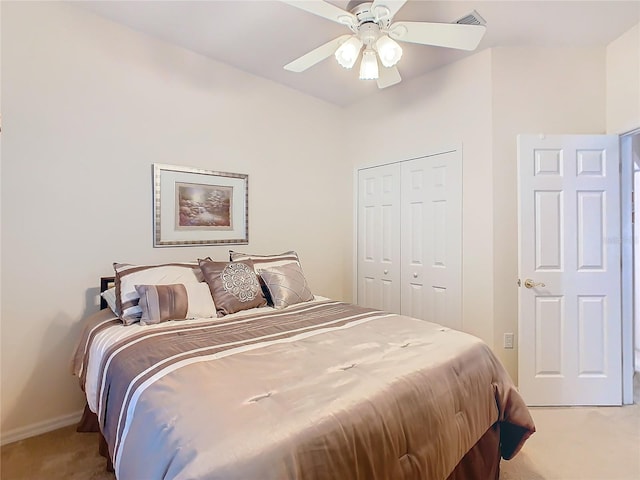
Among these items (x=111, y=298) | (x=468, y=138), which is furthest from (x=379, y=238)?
(x=111, y=298)

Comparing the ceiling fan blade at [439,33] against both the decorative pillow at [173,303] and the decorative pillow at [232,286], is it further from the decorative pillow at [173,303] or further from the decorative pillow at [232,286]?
the decorative pillow at [173,303]

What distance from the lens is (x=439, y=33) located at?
1.81m

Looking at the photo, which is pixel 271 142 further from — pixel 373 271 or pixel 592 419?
pixel 592 419

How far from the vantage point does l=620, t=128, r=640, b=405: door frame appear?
2514mm

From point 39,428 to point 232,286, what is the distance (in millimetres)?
1506

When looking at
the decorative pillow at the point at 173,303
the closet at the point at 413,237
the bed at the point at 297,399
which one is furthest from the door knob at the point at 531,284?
the decorative pillow at the point at 173,303

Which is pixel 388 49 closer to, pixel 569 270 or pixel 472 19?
pixel 472 19

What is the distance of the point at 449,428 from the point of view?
1.33 meters

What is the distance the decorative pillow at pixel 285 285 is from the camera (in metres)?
2.39

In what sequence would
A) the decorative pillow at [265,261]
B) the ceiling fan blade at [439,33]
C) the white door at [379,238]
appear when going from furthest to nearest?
the white door at [379,238] < the decorative pillow at [265,261] < the ceiling fan blade at [439,33]

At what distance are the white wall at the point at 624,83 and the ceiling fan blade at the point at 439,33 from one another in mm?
1494

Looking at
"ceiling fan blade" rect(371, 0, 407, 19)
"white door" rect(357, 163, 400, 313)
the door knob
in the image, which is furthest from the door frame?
"ceiling fan blade" rect(371, 0, 407, 19)

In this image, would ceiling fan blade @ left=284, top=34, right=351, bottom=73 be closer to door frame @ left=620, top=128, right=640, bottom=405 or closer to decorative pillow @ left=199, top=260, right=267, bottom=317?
decorative pillow @ left=199, top=260, right=267, bottom=317

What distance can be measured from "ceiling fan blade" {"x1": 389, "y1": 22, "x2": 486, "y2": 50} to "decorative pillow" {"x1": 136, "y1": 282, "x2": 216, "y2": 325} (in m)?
1.93
